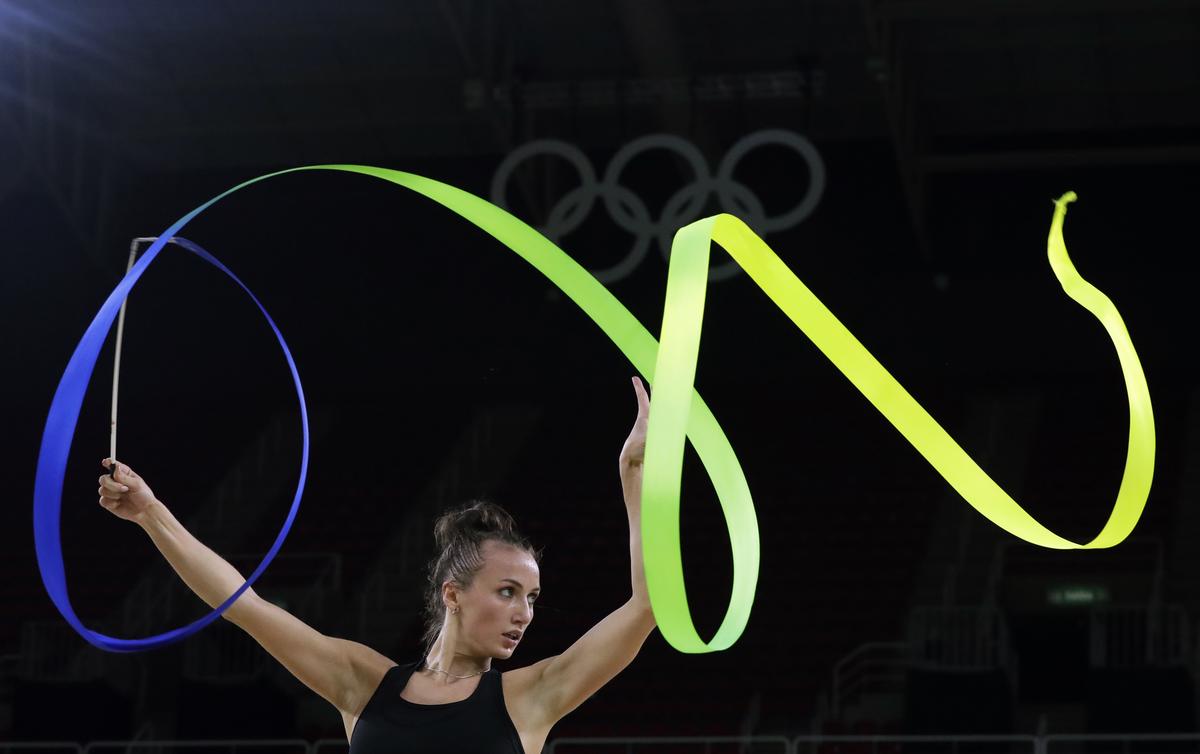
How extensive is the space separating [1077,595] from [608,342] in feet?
20.7

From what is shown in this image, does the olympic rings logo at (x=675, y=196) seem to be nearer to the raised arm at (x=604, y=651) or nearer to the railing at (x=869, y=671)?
the railing at (x=869, y=671)

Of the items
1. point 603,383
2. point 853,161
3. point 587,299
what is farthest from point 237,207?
point 587,299

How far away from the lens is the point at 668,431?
7.81ft

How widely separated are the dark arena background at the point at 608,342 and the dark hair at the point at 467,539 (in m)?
8.65

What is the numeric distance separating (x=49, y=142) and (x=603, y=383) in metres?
5.99

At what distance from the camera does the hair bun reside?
273cm

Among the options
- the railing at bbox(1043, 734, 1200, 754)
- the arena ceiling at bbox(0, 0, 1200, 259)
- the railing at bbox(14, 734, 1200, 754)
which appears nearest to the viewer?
the railing at bbox(14, 734, 1200, 754)

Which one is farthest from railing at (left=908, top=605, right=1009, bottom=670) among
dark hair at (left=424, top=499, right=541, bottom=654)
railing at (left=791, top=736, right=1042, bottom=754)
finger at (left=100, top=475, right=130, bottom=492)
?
finger at (left=100, top=475, right=130, bottom=492)

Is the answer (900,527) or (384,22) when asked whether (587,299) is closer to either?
(384,22)

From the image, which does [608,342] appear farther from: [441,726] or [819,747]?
[441,726]

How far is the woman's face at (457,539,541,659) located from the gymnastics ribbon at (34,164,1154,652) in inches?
12.0

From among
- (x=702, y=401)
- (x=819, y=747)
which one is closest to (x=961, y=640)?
(x=819, y=747)

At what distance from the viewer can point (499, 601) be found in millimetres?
2658

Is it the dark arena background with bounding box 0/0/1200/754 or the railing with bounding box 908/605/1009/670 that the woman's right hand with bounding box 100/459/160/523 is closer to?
the dark arena background with bounding box 0/0/1200/754
